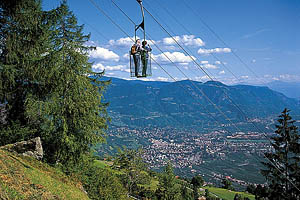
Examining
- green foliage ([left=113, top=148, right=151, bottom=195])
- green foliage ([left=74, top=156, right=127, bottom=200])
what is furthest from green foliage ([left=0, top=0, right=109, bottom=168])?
green foliage ([left=113, top=148, right=151, bottom=195])

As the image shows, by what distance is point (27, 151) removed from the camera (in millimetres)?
16078

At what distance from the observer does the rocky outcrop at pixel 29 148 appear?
611 inches

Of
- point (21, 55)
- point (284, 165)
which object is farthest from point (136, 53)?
point (284, 165)

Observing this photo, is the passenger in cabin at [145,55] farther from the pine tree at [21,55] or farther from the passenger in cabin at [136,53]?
the pine tree at [21,55]

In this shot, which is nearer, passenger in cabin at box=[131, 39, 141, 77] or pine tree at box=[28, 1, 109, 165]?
passenger in cabin at box=[131, 39, 141, 77]

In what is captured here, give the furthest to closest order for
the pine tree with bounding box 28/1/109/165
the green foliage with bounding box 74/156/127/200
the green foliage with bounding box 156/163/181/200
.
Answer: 1. the green foliage with bounding box 156/163/181/200
2. the green foliage with bounding box 74/156/127/200
3. the pine tree with bounding box 28/1/109/165

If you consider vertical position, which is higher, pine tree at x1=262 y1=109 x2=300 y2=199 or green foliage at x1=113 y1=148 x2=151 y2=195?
pine tree at x1=262 y1=109 x2=300 y2=199

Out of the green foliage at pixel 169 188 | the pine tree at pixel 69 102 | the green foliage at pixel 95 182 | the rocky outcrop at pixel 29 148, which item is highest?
the pine tree at pixel 69 102

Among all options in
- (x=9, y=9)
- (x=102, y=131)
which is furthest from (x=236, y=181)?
(x=9, y=9)

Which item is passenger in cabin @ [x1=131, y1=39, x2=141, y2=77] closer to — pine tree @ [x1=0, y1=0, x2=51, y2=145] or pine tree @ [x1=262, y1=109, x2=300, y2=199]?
pine tree @ [x1=0, y1=0, x2=51, y2=145]

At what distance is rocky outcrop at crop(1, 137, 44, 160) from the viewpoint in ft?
50.9

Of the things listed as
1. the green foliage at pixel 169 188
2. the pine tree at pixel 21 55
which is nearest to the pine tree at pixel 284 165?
the green foliage at pixel 169 188

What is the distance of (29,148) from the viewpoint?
1628 centimetres

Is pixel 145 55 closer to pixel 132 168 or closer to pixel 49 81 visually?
pixel 49 81
